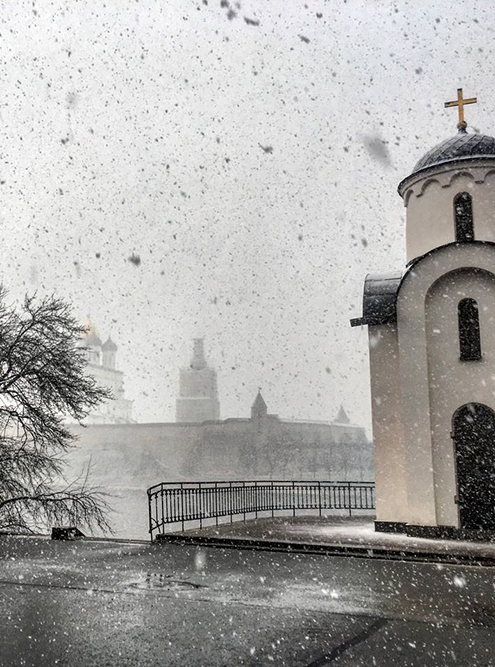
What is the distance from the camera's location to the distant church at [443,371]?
14.3 metres

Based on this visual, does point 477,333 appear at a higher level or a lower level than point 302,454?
higher

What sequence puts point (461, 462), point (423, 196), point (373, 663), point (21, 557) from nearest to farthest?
point (373, 663), point (21, 557), point (461, 462), point (423, 196)

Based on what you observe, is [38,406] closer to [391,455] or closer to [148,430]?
[391,455]

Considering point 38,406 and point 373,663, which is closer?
point 373,663

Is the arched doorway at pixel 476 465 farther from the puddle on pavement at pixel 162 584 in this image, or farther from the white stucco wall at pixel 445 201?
the puddle on pavement at pixel 162 584

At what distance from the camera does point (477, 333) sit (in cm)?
1493

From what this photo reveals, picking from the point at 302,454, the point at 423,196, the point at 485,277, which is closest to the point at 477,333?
the point at 485,277

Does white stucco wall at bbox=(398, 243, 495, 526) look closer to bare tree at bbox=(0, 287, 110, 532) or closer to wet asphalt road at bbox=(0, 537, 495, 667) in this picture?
wet asphalt road at bbox=(0, 537, 495, 667)

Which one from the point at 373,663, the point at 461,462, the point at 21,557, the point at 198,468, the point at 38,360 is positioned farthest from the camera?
the point at 198,468

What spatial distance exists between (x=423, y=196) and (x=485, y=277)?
135 inches

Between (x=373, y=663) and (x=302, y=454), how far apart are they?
268 ft

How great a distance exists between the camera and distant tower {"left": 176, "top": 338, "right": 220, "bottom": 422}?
5846 inches

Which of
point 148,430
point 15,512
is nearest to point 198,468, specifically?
point 148,430

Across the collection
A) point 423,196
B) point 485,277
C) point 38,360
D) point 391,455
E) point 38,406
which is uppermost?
point 423,196
